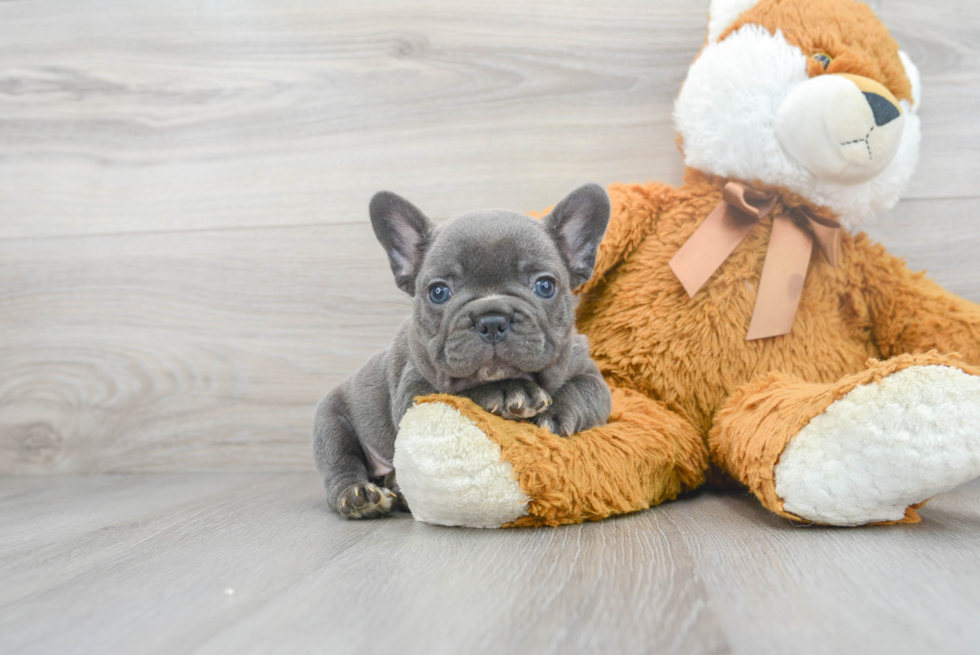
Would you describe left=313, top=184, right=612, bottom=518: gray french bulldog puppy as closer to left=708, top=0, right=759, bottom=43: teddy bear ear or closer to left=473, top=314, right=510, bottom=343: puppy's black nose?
left=473, top=314, right=510, bottom=343: puppy's black nose

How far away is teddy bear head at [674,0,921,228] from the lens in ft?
4.58

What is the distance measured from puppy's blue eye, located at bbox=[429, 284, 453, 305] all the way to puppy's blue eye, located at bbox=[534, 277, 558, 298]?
6.2 inches

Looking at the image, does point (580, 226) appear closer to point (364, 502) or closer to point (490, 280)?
point (490, 280)

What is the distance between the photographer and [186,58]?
6.68 ft

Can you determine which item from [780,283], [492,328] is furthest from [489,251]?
[780,283]

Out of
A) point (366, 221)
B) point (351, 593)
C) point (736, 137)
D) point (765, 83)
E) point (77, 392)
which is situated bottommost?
point (77, 392)

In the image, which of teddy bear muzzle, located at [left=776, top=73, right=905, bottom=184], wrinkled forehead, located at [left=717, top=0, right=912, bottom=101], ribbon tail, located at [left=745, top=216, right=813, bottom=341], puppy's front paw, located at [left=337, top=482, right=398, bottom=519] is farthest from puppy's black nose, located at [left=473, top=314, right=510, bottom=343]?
wrinkled forehead, located at [left=717, top=0, right=912, bottom=101]

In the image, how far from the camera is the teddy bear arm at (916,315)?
147cm

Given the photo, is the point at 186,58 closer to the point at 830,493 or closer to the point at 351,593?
the point at 351,593

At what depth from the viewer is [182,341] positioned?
204 centimetres

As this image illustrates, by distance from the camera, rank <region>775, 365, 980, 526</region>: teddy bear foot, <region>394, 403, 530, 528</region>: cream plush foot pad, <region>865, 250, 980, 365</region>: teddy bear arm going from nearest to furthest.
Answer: <region>775, 365, 980, 526</region>: teddy bear foot, <region>394, 403, 530, 528</region>: cream plush foot pad, <region>865, 250, 980, 365</region>: teddy bear arm

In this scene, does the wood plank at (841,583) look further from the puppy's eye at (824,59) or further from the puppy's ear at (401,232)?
the puppy's eye at (824,59)

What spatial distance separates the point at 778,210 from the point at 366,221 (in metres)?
1.08

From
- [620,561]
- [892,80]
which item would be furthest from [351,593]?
[892,80]
